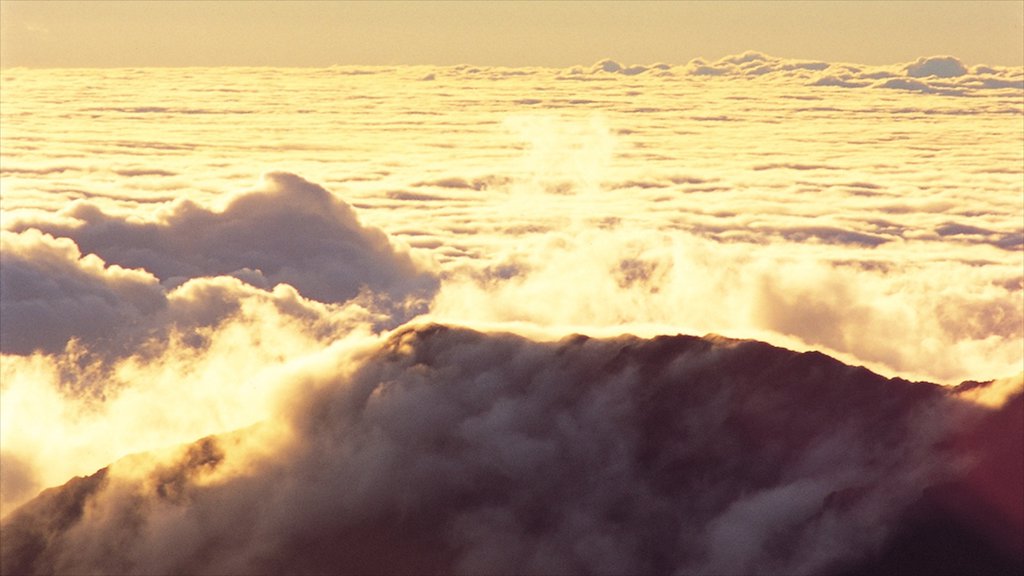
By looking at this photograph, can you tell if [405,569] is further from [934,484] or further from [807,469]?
[934,484]

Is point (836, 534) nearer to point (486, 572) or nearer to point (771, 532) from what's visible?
point (771, 532)

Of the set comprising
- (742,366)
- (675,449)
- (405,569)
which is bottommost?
(405,569)

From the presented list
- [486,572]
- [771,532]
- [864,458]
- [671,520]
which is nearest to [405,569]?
[486,572]

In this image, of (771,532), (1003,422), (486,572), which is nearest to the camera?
(1003,422)

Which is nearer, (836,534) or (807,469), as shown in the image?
(836,534)

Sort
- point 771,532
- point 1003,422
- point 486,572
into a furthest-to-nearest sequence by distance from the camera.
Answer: point 486,572 < point 771,532 < point 1003,422

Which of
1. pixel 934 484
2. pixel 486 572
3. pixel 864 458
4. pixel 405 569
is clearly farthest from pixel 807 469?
pixel 405 569

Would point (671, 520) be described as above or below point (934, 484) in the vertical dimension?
below

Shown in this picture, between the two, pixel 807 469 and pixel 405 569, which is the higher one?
pixel 807 469

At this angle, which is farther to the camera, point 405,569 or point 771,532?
point 405,569
